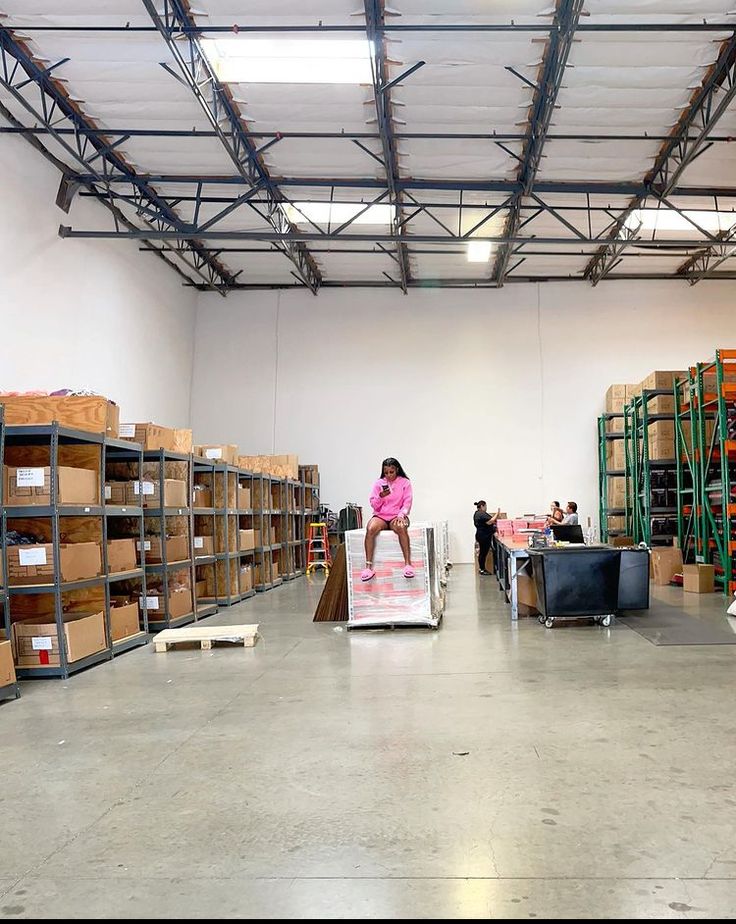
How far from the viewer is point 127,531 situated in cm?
808

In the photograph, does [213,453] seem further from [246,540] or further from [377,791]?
[377,791]

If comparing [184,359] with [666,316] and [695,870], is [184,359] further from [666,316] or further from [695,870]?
[695,870]

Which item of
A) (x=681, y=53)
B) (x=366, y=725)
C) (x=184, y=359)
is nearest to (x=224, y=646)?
(x=366, y=725)

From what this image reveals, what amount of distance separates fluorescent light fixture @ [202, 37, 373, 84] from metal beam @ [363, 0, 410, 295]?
137 mm

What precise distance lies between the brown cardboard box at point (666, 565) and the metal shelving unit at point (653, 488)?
1.09 m

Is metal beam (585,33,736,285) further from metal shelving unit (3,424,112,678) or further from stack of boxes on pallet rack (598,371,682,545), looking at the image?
metal shelving unit (3,424,112,678)

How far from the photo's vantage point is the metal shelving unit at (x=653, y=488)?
→ 46.4 ft

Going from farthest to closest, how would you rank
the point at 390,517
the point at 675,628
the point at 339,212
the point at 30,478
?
the point at 339,212 < the point at 390,517 < the point at 675,628 < the point at 30,478

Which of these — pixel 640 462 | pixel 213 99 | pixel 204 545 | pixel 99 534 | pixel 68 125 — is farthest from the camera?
pixel 640 462

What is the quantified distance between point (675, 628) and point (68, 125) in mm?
11309

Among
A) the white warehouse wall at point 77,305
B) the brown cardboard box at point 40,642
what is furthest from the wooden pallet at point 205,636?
the white warehouse wall at point 77,305

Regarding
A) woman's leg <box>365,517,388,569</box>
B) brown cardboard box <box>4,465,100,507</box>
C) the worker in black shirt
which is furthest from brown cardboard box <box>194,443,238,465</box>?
the worker in black shirt

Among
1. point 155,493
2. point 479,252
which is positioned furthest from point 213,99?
point 479,252

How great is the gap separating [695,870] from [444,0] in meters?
9.28
